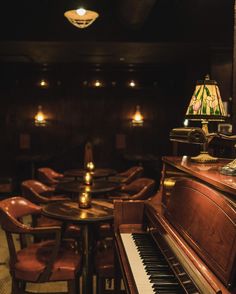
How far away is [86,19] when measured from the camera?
176 inches

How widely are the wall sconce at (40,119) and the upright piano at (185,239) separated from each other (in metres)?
6.78

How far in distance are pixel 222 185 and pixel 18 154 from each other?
8.18 metres

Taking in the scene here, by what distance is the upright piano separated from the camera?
152cm

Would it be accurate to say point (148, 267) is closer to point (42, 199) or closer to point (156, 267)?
point (156, 267)

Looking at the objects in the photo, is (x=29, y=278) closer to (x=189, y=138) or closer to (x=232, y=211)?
(x=189, y=138)

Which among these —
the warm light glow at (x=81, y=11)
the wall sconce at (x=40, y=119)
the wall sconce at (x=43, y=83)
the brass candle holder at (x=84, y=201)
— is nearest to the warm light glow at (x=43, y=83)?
the wall sconce at (x=43, y=83)

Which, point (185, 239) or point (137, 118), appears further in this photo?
point (137, 118)

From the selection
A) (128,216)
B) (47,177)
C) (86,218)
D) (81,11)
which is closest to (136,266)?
(128,216)

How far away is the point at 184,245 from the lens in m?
1.85

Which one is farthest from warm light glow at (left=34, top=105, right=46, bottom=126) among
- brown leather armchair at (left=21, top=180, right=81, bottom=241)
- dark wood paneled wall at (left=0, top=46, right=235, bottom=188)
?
brown leather armchair at (left=21, top=180, right=81, bottom=241)

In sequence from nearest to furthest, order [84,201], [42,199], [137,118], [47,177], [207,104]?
[207,104] < [84,201] < [42,199] < [47,177] < [137,118]

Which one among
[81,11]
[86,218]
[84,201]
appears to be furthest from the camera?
[81,11]

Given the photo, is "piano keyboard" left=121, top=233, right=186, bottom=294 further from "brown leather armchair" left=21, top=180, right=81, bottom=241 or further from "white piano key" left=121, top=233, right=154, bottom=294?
"brown leather armchair" left=21, top=180, right=81, bottom=241

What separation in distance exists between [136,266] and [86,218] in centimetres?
123
